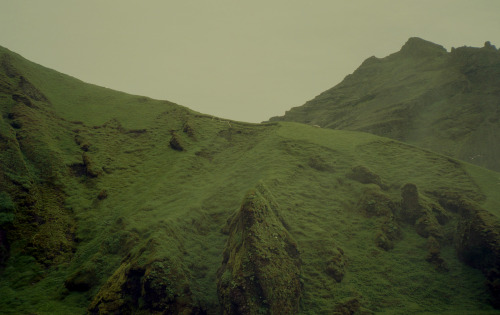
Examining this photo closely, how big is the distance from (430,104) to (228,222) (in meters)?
59.6

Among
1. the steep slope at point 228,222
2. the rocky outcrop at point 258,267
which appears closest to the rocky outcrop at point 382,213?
the steep slope at point 228,222

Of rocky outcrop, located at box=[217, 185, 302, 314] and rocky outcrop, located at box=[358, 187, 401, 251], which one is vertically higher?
rocky outcrop, located at box=[358, 187, 401, 251]

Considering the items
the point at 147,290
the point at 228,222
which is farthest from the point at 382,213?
the point at 147,290

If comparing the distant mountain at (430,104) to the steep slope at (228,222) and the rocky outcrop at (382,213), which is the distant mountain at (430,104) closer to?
the steep slope at (228,222)

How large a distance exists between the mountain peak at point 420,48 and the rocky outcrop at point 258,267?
85.7m

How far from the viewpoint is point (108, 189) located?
28.8 meters

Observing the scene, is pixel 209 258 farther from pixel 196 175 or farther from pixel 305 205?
pixel 196 175

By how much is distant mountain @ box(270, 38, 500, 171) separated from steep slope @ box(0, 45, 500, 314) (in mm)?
23378

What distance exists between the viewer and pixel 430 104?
2516 inches

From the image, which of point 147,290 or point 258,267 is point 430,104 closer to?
point 258,267

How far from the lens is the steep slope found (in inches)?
683

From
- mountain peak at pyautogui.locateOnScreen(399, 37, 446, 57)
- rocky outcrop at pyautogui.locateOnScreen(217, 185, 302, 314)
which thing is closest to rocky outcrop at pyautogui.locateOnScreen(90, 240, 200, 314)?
rocky outcrop at pyautogui.locateOnScreen(217, 185, 302, 314)

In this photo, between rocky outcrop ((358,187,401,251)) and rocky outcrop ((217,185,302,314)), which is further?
rocky outcrop ((358,187,401,251))

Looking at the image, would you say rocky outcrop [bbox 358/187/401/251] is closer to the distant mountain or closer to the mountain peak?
the distant mountain
